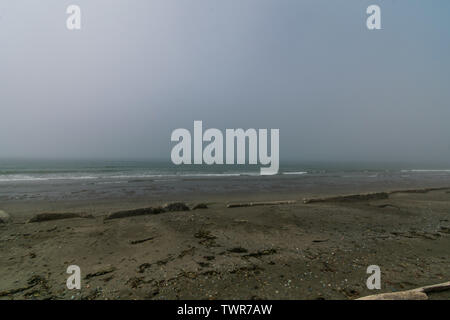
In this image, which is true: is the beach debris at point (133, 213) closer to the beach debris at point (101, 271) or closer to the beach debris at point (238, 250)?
the beach debris at point (101, 271)

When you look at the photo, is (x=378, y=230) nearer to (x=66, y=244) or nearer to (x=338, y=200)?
(x=338, y=200)

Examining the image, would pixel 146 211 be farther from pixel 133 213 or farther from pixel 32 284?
pixel 32 284

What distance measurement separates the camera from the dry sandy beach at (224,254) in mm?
3762

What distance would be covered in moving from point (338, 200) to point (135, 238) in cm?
1323

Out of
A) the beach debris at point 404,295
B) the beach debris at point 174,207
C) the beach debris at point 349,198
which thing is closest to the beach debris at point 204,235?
the beach debris at point 174,207

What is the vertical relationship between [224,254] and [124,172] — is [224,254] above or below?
above

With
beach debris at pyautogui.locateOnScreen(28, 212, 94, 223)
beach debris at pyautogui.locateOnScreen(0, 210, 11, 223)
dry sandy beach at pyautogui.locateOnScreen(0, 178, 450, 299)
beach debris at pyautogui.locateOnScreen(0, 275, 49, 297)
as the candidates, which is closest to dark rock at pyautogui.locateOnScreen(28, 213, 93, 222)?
beach debris at pyautogui.locateOnScreen(28, 212, 94, 223)

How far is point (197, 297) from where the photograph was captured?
3549 millimetres

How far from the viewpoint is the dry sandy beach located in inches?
148

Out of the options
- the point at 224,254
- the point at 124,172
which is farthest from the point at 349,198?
the point at 124,172

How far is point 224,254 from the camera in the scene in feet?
17.1

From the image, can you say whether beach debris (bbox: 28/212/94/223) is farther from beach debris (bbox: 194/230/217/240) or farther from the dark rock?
beach debris (bbox: 194/230/217/240)
